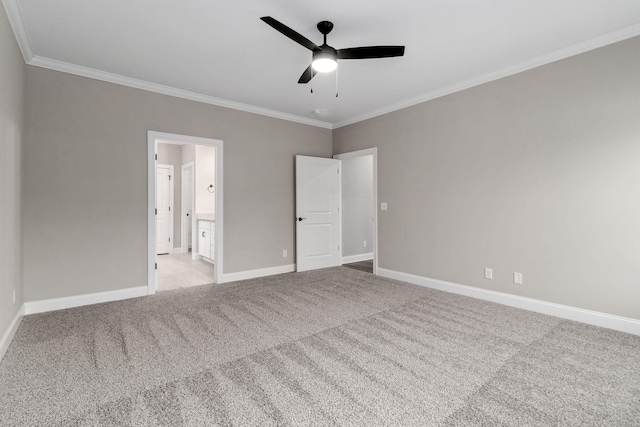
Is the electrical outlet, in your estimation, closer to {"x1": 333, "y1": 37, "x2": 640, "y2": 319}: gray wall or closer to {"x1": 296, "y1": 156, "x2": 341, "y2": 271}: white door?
{"x1": 333, "y1": 37, "x2": 640, "y2": 319}: gray wall

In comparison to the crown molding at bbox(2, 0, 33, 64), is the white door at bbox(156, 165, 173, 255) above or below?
below

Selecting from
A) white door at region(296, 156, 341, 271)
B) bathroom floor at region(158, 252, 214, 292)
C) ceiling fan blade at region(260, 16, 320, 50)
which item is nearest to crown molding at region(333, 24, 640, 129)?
white door at region(296, 156, 341, 271)

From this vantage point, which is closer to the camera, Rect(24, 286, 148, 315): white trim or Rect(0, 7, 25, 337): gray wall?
Rect(0, 7, 25, 337): gray wall

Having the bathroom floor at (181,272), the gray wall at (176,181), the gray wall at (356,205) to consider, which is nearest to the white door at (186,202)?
the gray wall at (176,181)

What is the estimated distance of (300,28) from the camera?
2.71 metres

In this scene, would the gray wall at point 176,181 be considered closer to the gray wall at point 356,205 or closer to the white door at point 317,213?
the white door at point 317,213

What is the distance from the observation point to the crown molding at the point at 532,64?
2770 millimetres

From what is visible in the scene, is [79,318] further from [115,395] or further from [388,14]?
[388,14]

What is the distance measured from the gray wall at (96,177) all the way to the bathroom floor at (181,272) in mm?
571

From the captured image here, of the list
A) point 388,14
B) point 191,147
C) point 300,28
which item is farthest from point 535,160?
point 191,147

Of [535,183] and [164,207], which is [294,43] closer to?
[535,183]

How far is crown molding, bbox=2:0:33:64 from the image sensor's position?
2.36m

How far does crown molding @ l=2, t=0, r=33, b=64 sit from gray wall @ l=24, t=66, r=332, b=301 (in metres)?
0.26

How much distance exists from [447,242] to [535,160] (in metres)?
1.39
